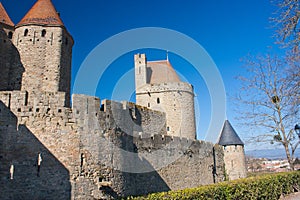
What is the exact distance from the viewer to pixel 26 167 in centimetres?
755

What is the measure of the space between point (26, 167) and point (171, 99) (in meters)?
16.4

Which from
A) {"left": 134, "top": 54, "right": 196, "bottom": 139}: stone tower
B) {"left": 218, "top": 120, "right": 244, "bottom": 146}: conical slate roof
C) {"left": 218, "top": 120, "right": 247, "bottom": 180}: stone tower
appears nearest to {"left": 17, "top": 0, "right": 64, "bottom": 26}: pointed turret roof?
{"left": 134, "top": 54, "right": 196, "bottom": 139}: stone tower

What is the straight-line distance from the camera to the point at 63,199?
24.9ft

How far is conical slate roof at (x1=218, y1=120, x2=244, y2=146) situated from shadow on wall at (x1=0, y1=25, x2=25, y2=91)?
1512 cm

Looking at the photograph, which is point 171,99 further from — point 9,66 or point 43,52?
point 9,66

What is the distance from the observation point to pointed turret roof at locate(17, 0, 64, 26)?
14.7 meters

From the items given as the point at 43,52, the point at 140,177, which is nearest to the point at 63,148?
the point at 140,177

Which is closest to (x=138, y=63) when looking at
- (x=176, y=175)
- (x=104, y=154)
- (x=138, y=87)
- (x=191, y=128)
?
(x=138, y=87)

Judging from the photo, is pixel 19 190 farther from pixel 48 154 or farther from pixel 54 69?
pixel 54 69

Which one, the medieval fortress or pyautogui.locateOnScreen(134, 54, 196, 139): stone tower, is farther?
pyautogui.locateOnScreen(134, 54, 196, 139): stone tower

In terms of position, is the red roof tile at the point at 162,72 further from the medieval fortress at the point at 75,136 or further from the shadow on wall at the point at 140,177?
the shadow on wall at the point at 140,177

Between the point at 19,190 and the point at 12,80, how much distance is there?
8.06 meters

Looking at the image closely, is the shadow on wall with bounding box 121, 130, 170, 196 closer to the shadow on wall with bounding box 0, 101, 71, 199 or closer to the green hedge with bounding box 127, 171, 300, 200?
the green hedge with bounding box 127, 171, 300, 200

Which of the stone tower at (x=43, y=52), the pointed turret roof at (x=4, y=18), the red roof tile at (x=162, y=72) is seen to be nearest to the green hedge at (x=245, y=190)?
the stone tower at (x=43, y=52)
